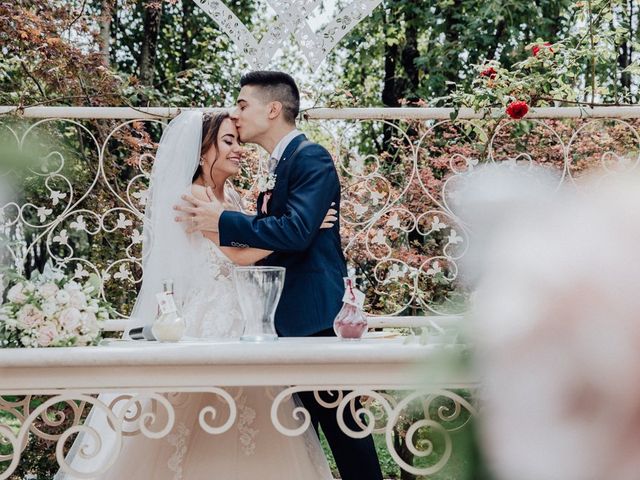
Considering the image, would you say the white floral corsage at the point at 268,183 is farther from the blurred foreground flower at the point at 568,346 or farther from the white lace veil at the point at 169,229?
the blurred foreground flower at the point at 568,346

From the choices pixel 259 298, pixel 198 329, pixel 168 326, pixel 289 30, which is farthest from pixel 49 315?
pixel 289 30

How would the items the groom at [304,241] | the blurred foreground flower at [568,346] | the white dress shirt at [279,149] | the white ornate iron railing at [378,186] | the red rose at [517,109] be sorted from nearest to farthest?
the blurred foreground flower at [568,346] → the groom at [304,241] → the white dress shirt at [279,149] → the red rose at [517,109] → the white ornate iron railing at [378,186]

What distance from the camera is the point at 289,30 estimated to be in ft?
11.7

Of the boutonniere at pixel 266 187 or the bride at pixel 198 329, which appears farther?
the boutonniere at pixel 266 187

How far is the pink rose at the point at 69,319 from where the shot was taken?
170cm

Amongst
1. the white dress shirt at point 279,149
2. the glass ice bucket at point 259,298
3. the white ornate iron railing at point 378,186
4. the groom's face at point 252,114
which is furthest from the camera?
the white ornate iron railing at point 378,186

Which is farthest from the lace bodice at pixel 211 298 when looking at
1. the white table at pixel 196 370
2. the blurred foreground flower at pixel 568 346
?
the blurred foreground flower at pixel 568 346

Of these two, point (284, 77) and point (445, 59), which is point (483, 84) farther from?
point (445, 59)

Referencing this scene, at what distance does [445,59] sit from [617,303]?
7.69 meters

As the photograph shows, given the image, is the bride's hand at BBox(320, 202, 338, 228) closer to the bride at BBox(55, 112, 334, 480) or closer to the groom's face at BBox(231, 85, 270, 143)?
the bride at BBox(55, 112, 334, 480)

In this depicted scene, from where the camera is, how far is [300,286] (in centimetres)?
240

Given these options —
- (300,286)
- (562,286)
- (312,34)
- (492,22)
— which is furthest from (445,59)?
(562,286)

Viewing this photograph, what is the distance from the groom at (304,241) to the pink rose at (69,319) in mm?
632

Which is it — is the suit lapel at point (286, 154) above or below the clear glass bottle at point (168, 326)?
above
